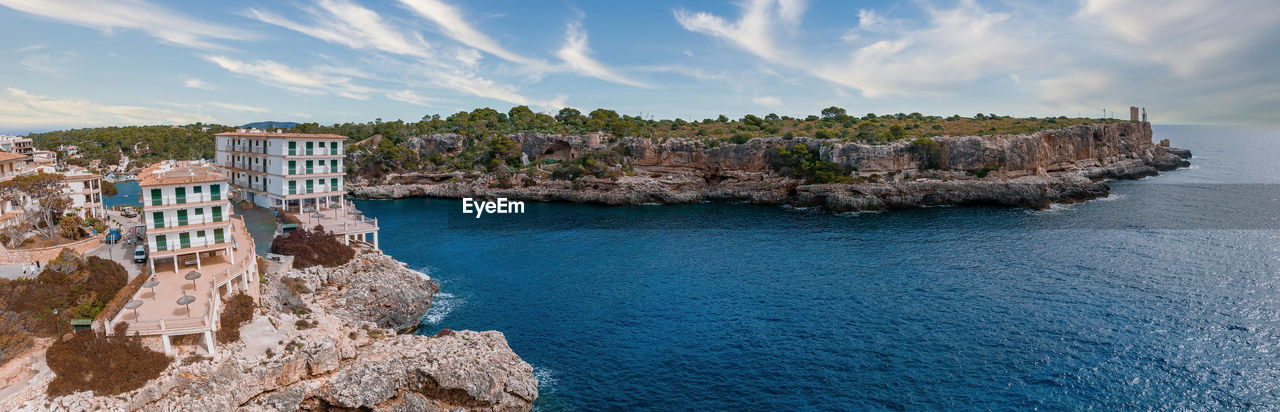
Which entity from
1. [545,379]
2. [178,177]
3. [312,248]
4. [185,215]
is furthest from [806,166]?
[178,177]

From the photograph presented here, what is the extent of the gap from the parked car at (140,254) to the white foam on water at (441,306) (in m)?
14.6

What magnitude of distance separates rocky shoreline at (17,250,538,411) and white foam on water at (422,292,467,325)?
6083mm

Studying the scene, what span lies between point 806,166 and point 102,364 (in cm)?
7956

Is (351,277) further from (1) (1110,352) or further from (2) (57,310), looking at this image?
(1) (1110,352)

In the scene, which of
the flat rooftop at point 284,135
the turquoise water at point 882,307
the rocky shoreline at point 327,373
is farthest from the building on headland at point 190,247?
the flat rooftop at point 284,135

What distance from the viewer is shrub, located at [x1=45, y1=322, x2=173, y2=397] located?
2044 centimetres

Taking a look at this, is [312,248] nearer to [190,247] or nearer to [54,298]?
[190,247]

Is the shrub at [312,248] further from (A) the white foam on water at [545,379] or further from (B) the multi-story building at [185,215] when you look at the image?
(A) the white foam on water at [545,379]

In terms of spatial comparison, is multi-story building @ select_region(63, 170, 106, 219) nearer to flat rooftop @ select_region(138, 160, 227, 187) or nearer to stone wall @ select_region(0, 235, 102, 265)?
stone wall @ select_region(0, 235, 102, 265)

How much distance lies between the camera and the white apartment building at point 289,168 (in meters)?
49.7

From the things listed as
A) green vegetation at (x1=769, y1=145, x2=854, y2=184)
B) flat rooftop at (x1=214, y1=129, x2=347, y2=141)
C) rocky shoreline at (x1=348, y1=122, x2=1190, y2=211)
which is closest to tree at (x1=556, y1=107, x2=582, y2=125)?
rocky shoreline at (x1=348, y1=122, x2=1190, y2=211)

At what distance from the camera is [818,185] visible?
271ft

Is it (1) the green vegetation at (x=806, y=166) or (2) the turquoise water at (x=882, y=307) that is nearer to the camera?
(2) the turquoise water at (x=882, y=307)

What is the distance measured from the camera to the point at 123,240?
3725cm
